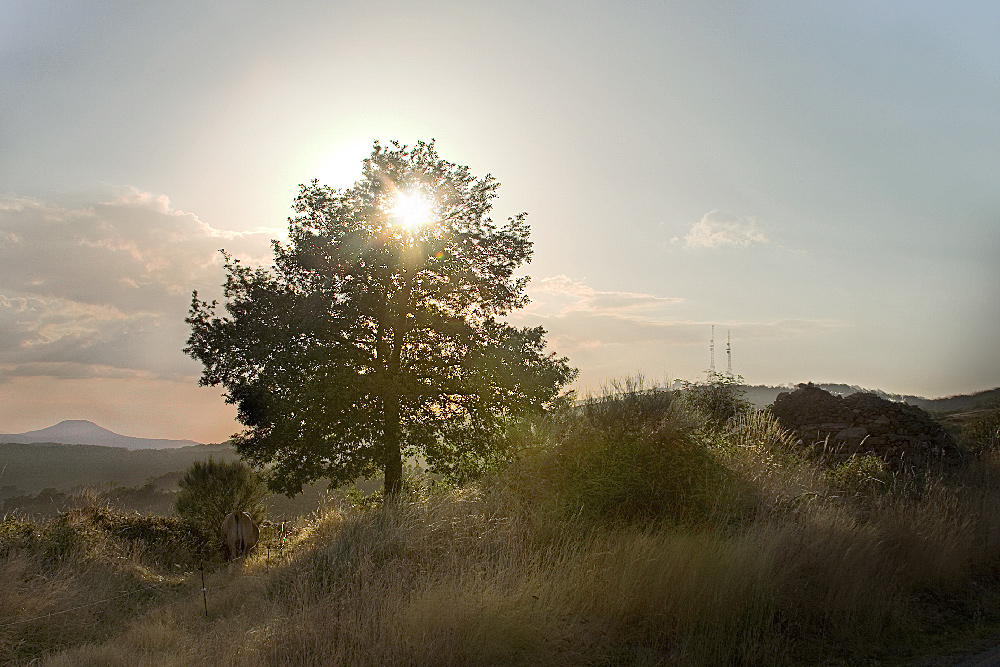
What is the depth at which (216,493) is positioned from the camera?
2527cm

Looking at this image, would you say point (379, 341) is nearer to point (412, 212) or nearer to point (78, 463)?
→ point (412, 212)

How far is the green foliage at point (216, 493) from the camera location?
2477cm

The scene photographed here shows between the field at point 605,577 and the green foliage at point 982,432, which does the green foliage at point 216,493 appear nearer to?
the field at point 605,577

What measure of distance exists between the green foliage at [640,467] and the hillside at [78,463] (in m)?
79.1

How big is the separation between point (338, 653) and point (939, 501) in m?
11.7

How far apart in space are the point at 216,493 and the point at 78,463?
9375 centimetres

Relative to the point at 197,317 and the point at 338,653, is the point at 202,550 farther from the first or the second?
the point at 338,653

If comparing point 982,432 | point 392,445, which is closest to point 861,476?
point 392,445

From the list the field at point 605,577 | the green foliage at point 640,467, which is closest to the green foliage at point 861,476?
the field at point 605,577

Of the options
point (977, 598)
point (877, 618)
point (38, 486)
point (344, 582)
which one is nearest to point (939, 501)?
point (977, 598)

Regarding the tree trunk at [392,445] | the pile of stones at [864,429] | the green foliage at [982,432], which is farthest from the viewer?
the green foliage at [982,432]

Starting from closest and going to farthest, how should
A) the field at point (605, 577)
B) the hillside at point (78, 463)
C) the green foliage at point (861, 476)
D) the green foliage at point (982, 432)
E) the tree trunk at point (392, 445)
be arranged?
the field at point (605, 577)
the green foliage at point (861, 476)
the tree trunk at point (392, 445)
the green foliage at point (982, 432)
the hillside at point (78, 463)

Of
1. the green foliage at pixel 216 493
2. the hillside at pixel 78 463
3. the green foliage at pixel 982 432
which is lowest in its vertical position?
the hillside at pixel 78 463

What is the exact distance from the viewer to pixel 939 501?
1259 centimetres
